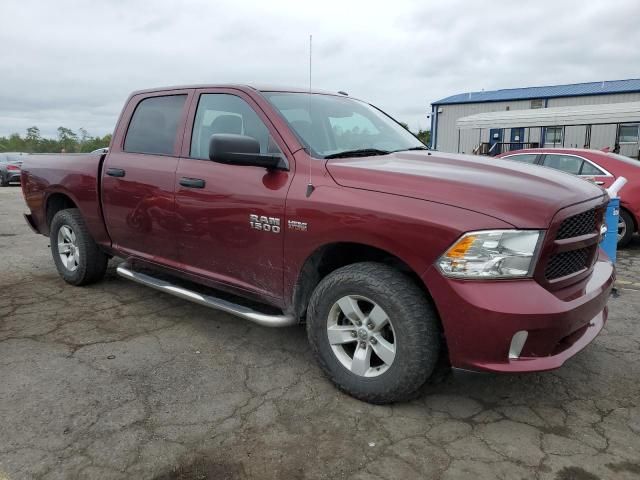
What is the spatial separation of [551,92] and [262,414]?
30296mm

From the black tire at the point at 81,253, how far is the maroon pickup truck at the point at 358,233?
1.92ft

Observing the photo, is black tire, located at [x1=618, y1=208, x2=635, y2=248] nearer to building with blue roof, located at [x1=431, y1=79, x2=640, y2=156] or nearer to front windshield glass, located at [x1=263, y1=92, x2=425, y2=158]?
front windshield glass, located at [x1=263, y1=92, x2=425, y2=158]

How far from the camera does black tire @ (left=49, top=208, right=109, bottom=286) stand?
15.7 feet

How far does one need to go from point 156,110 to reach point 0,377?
7.44ft

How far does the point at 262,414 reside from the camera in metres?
2.79

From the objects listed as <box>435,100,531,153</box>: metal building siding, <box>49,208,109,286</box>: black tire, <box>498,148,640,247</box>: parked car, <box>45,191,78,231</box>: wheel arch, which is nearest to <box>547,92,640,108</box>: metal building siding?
<box>435,100,531,153</box>: metal building siding

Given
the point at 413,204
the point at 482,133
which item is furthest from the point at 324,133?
the point at 482,133

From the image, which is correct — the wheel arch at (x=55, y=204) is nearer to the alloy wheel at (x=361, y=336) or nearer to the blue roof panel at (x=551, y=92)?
the alloy wheel at (x=361, y=336)

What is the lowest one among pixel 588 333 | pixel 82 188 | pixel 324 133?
pixel 588 333

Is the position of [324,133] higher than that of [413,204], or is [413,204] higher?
[324,133]

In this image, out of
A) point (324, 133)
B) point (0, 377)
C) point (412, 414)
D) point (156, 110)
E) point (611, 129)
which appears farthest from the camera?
point (611, 129)

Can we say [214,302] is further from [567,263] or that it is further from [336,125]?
[567,263]

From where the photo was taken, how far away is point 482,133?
26.6 metres

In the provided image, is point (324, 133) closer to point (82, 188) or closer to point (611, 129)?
point (82, 188)
